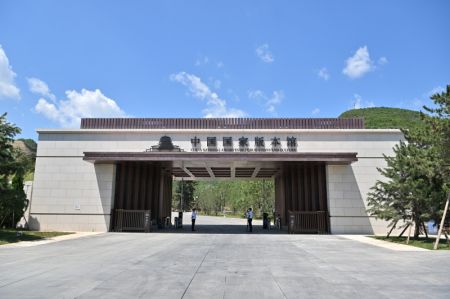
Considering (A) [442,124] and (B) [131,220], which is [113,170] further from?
(A) [442,124]

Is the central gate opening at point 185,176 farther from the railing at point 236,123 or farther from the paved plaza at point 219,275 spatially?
the paved plaza at point 219,275

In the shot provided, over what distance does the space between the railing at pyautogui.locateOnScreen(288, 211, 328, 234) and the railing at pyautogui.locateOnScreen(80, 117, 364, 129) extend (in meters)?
5.93

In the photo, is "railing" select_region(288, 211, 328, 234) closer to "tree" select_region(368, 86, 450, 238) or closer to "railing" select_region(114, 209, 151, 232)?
"tree" select_region(368, 86, 450, 238)

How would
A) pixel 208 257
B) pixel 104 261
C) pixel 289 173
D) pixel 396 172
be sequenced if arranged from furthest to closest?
pixel 289 173 → pixel 396 172 → pixel 208 257 → pixel 104 261

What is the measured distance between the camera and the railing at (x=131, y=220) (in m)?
22.4

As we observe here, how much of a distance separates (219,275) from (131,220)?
53.7 ft

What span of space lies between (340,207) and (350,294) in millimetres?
16540

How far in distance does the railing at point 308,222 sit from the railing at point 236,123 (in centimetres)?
593

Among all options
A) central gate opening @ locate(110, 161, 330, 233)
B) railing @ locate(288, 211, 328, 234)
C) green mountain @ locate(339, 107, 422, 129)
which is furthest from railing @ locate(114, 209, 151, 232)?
green mountain @ locate(339, 107, 422, 129)

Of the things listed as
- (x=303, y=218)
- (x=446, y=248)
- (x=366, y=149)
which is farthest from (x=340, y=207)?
(x=446, y=248)

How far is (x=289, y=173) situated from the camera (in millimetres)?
27391

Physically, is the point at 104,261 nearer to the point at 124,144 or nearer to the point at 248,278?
the point at 248,278

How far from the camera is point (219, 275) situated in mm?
7805

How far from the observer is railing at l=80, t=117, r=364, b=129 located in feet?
76.2
